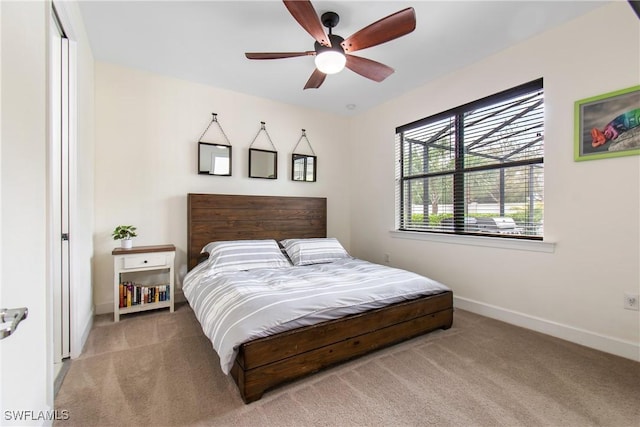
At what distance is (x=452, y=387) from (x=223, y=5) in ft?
10.2

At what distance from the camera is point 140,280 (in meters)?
3.18

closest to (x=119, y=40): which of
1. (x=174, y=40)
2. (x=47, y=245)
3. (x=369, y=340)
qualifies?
(x=174, y=40)

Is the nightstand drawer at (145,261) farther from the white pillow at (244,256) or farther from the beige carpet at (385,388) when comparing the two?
the beige carpet at (385,388)

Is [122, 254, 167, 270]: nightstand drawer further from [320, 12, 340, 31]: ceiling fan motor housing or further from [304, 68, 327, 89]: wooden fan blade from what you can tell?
[320, 12, 340, 31]: ceiling fan motor housing

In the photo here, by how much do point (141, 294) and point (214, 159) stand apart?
5.64 feet

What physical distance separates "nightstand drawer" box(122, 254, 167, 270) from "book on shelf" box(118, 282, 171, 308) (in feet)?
0.81

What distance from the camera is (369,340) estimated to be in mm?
2094

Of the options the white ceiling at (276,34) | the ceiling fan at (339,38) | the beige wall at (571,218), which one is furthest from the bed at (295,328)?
the ceiling fan at (339,38)

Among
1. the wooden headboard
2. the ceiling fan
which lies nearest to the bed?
the wooden headboard

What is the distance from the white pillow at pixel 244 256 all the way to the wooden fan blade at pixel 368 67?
6.64 feet

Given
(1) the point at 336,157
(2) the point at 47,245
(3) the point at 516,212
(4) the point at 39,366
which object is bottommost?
(4) the point at 39,366

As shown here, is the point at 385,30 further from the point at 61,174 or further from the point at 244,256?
the point at 61,174

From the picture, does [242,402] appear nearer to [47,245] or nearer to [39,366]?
[39,366]

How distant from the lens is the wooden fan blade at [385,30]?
1804 mm
